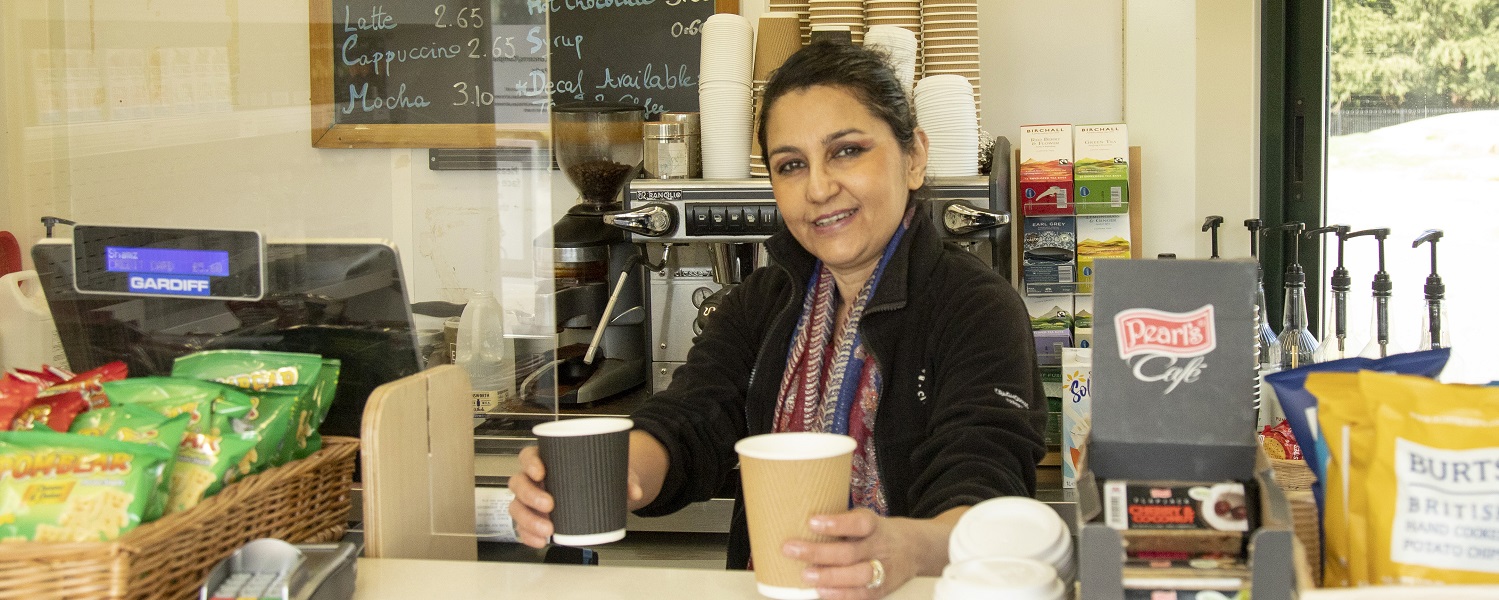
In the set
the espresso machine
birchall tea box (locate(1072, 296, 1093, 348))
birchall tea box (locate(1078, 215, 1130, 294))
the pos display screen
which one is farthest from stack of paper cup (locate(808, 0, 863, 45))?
the pos display screen

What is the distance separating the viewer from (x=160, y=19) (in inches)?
78.1

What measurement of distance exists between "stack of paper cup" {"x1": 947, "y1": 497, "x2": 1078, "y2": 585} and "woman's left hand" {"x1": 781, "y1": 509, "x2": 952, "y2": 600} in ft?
0.30

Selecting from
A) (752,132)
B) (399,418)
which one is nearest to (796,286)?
(399,418)

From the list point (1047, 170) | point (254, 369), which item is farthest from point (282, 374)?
point (1047, 170)

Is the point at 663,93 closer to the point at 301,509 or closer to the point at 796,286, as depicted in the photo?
the point at 796,286

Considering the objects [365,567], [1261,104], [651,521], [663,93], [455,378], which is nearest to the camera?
[365,567]

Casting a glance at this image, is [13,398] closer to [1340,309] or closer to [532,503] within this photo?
[532,503]

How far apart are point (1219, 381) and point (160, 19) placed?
1.78 meters

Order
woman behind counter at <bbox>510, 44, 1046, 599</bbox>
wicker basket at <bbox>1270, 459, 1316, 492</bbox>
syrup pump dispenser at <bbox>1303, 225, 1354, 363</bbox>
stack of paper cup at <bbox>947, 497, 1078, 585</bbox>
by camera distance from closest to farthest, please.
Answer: stack of paper cup at <bbox>947, 497, 1078, 585</bbox>, woman behind counter at <bbox>510, 44, 1046, 599</bbox>, wicker basket at <bbox>1270, 459, 1316, 492</bbox>, syrup pump dispenser at <bbox>1303, 225, 1354, 363</bbox>

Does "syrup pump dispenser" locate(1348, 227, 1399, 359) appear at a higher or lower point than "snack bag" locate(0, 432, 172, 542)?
higher

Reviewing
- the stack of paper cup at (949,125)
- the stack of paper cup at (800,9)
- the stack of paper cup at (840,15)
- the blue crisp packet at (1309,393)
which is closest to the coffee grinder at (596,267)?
the stack of paper cup at (800,9)

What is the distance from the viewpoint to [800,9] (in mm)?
2721

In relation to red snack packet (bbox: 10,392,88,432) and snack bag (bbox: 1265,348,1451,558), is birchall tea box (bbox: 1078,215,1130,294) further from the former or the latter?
red snack packet (bbox: 10,392,88,432)

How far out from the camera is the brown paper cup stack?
970 mm
